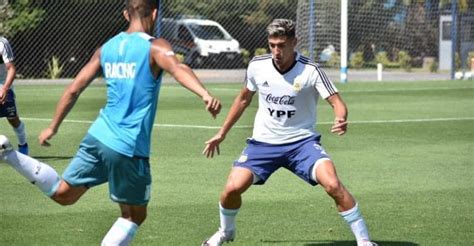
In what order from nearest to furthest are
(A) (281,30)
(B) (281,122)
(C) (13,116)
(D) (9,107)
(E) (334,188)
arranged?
(E) (334,188), (A) (281,30), (B) (281,122), (D) (9,107), (C) (13,116)

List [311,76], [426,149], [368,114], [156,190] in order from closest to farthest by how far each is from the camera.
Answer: [311,76], [156,190], [426,149], [368,114]

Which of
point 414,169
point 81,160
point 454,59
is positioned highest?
point 81,160

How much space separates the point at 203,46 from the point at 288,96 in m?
32.4

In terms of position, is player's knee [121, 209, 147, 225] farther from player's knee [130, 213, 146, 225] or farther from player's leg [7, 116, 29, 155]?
player's leg [7, 116, 29, 155]

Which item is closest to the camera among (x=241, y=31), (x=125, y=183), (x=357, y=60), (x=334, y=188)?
(x=125, y=183)

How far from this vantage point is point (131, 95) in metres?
6.94

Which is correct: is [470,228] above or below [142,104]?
below

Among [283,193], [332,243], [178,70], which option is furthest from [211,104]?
[283,193]

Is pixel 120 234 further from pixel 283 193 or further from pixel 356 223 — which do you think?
pixel 283 193

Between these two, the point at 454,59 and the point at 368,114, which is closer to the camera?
the point at 368,114

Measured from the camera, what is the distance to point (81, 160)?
730 cm

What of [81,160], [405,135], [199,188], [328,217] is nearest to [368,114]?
[405,135]

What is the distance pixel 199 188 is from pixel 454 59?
28344 millimetres

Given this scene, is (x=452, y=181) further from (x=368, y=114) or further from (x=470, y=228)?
(x=368, y=114)
